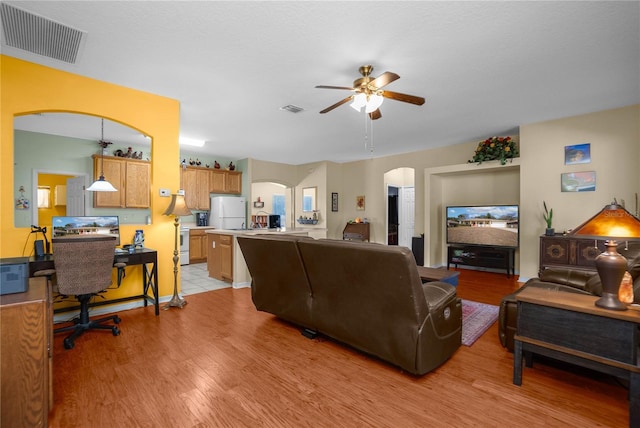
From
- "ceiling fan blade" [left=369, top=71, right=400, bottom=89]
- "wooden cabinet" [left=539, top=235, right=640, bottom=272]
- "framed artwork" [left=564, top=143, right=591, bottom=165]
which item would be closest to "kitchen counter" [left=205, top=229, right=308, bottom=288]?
"ceiling fan blade" [left=369, top=71, right=400, bottom=89]

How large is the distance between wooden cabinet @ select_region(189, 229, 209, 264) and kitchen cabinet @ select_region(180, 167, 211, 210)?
0.61 meters

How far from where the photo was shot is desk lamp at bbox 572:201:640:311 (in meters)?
1.71

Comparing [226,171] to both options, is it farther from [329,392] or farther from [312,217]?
[329,392]

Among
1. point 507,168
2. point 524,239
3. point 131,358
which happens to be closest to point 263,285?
point 131,358

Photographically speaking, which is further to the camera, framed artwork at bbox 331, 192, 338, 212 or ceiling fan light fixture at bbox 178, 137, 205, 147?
framed artwork at bbox 331, 192, 338, 212

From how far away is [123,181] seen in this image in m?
5.93

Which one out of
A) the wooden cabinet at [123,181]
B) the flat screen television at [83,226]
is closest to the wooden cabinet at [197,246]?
the wooden cabinet at [123,181]

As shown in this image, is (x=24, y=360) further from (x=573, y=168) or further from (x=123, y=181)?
(x=573, y=168)

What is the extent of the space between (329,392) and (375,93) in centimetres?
258

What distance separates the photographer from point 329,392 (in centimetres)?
195

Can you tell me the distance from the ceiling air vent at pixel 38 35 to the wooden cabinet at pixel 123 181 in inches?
138

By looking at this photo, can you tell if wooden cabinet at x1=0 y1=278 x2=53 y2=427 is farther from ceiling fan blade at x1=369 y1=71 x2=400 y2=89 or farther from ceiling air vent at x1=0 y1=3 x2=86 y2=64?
ceiling fan blade at x1=369 y1=71 x2=400 y2=89

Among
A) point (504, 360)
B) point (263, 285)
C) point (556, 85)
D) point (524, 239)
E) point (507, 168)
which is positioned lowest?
point (504, 360)

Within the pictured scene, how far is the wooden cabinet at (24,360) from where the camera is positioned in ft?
4.68
